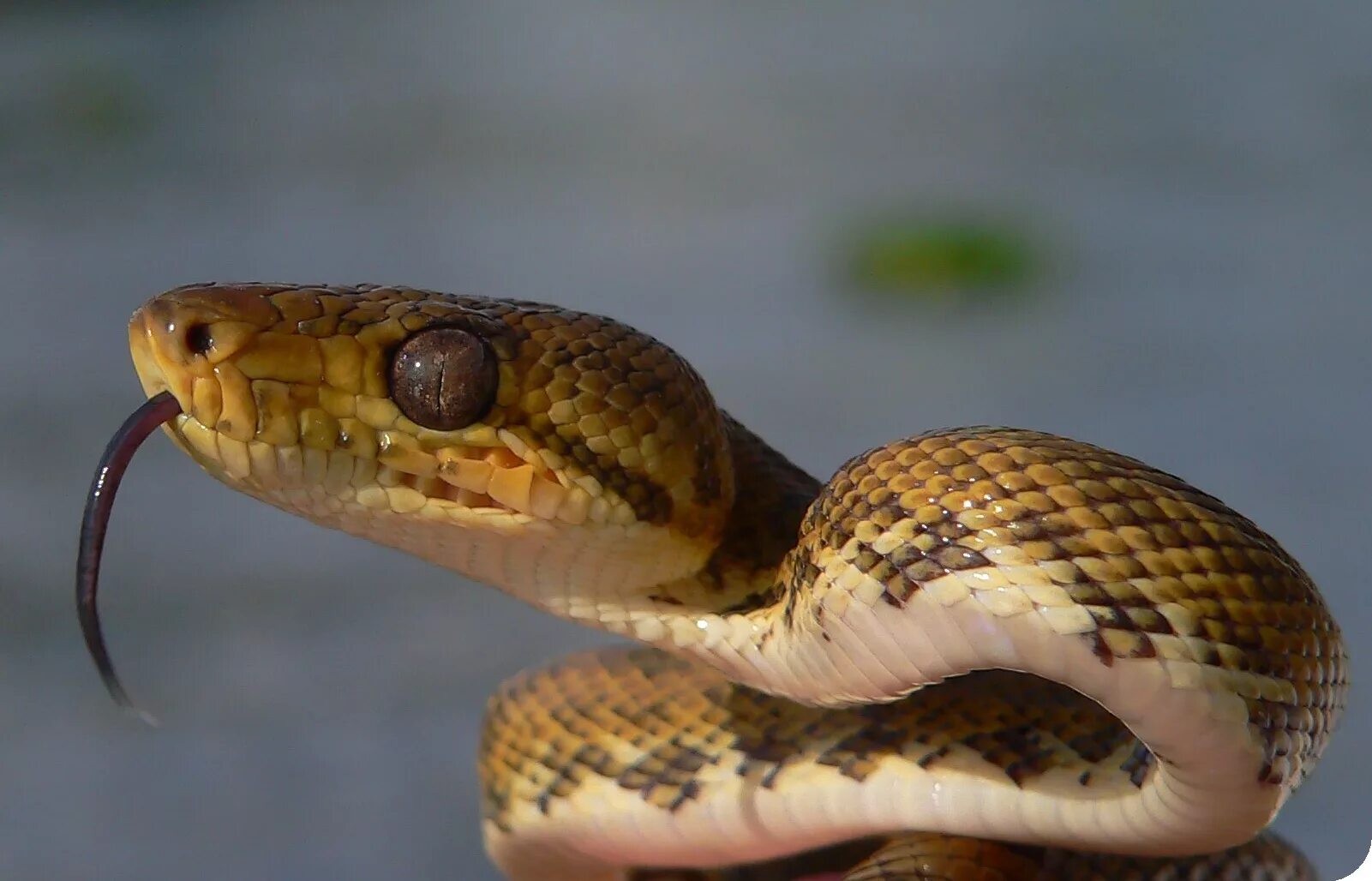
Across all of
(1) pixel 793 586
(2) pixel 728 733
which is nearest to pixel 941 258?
(2) pixel 728 733

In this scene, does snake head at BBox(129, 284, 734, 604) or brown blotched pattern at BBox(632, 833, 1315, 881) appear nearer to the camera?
snake head at BBox(129, 284, 734, 604)

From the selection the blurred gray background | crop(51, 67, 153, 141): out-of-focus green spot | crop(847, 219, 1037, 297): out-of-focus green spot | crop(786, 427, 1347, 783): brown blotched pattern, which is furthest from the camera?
Result: crop(51, 67, 153, 141): out-of-focus green spot

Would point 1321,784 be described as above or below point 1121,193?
Result: below

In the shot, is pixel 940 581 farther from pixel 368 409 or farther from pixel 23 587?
pixel 23 587

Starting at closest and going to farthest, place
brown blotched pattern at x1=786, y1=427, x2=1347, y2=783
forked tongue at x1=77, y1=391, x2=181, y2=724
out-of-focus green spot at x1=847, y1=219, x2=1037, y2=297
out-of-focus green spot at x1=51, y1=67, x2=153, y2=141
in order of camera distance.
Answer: brown blotched pattern at x1=786, y1=427, x2=1347, y2=783 < forked tongue at x1=77, y1=391, x2=181, y2=724 < out-of-focus green spot at x1=847, y1=219, x2=1037, y2=297 < out-of-focus green spot at x1=51, y1=67, x2=153, y2=141

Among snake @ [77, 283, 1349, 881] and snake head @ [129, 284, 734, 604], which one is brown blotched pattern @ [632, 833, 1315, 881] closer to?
snake @ [77, 283, 1349, 881]

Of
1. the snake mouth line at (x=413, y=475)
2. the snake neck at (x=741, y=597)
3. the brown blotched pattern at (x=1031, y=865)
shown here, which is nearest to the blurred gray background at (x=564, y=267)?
the brown blotched pattern at (x=1031, y=865)

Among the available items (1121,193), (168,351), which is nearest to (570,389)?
(168,351)

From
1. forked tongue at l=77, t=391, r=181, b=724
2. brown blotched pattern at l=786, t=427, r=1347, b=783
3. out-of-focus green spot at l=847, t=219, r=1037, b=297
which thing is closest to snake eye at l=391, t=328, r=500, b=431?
forked tongue at l=77, t=391, r=181, b=724
